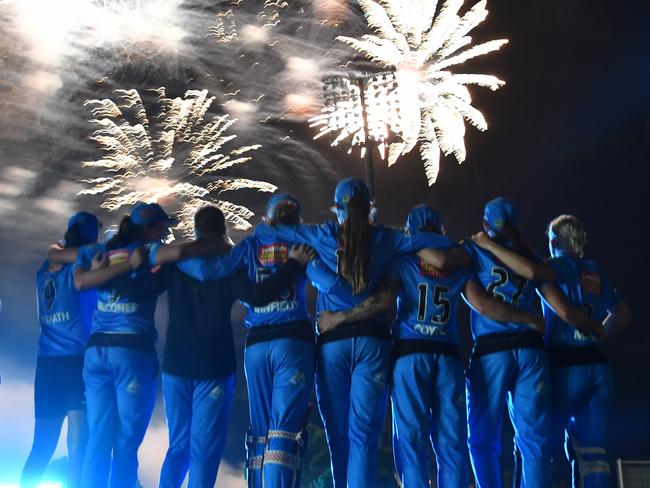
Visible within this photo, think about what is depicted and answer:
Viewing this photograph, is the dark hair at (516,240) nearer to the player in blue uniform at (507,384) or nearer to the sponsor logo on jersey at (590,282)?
the player in blue uniform at (507,384)

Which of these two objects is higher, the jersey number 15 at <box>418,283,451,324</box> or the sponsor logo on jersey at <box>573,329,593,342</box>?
the jersey number 15 at <box>418,283,451,324</box>

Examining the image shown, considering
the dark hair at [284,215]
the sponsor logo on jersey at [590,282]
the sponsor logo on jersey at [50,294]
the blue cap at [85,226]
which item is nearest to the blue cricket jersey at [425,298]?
the dark hair at [284,215]

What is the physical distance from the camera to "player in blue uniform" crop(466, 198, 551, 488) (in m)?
4.56

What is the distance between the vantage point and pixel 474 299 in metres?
4.66

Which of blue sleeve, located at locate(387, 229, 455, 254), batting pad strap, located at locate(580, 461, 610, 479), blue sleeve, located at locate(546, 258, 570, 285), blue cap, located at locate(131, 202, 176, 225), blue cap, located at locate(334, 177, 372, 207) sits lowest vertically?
batting pad strap, located at locate(580, 461, 610, 479)

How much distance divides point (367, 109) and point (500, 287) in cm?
1119

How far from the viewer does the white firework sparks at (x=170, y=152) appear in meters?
17.4

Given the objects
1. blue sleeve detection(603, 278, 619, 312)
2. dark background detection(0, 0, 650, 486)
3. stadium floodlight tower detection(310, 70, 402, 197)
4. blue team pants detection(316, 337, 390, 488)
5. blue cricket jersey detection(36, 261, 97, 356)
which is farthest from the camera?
dark background detection(0, 0, 650, 486)

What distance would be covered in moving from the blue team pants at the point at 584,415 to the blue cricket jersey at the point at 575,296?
0.19 meters

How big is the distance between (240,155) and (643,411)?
508 inches

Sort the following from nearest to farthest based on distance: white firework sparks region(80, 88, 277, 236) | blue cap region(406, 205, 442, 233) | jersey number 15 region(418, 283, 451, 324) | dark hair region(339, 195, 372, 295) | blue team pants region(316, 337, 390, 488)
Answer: blue team pants region(316, 337, 390, 488) → dark hair region(339, 195, 372, 295) → jersey number 15 region(418, 283, 451, 324) → blue cap region(406, 205, 442, 233) → white firework sparks region(80, 88, 277, 236)

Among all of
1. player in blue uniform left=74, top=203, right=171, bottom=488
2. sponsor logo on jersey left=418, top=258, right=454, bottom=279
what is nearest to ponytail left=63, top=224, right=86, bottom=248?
player in blue uniform left=74, top=203, right=171, bottom=488

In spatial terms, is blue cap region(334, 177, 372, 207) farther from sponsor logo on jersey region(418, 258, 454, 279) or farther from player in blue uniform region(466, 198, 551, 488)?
player in blue uniform region(466, 198, 551, 488)

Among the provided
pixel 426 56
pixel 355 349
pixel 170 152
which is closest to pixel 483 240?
pixel 355 349
